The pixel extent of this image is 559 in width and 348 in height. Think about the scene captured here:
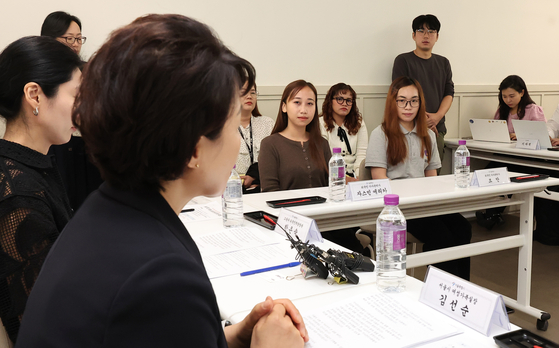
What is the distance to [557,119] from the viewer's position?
4.36 metres

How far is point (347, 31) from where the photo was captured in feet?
14.8

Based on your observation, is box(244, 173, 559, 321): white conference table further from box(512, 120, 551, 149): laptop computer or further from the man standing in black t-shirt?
the man standing in black t-shirt

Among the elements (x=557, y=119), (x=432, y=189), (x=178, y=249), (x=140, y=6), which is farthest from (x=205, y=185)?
(x=557, y=119)

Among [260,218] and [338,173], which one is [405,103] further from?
[260,218]

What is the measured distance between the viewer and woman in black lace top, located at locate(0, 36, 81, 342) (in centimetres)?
111

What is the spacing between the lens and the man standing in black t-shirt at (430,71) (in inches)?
179

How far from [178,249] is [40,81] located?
104 centimetres

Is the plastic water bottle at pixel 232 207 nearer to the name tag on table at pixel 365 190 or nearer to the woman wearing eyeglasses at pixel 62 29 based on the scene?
the name tag on table at pixel 365 190

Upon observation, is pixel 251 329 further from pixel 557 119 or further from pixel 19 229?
pixel 557 119

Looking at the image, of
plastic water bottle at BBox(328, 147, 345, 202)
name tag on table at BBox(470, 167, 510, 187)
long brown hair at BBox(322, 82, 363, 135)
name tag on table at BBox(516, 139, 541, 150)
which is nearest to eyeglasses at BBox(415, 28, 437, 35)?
long brown hair at BBox(322, 82, 363, 135)

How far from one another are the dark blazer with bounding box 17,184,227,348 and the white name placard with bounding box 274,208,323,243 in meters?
0.95

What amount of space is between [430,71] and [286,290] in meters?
4.01

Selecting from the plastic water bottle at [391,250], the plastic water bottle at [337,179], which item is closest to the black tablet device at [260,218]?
the plastic water bottle at [337,179]

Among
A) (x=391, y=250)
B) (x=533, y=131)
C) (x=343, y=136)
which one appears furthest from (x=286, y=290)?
(x=533, y=131)
